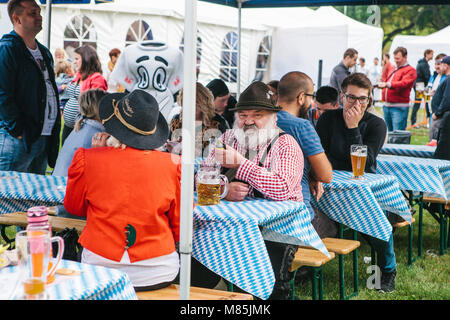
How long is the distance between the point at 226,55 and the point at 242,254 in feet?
42.8

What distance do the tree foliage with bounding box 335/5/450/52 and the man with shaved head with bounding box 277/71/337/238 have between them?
28177 millimetres

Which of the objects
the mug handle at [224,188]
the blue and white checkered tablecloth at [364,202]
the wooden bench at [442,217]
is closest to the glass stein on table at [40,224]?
the mug handle at [224,188]

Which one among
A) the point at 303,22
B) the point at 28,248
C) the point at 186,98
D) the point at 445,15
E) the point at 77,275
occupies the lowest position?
the point at 77,275

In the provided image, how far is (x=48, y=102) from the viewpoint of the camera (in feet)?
14.5

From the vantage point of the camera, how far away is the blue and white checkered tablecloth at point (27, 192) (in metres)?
3.33

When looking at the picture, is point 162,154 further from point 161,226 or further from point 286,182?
point 286,182

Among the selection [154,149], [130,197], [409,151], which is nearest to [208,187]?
[154,149]

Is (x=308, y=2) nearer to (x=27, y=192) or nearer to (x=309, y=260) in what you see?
(x=309, y=260)

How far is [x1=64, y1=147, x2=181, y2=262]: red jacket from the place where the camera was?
2361mm

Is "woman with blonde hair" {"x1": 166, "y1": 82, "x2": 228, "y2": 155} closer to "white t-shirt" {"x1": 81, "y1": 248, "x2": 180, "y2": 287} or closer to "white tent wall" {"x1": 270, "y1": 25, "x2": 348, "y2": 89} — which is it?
"white t-shirt" {"x1": 81, "y1": 248, "x2": 180, "y2": 287}

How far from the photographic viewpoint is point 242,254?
2.69 metres

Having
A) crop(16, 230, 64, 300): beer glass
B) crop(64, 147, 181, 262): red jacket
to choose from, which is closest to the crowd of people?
crop(64, 147, 181, 262): red jacket

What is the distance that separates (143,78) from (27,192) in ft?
10.3
